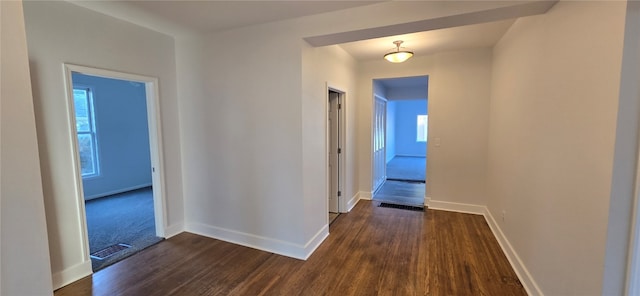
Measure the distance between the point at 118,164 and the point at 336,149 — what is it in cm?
478

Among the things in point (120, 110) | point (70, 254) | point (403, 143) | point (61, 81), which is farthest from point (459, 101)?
point (403, 143)

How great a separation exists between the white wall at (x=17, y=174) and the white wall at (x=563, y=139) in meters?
2.94

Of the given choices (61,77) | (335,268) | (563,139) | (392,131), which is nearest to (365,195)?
(335,268)

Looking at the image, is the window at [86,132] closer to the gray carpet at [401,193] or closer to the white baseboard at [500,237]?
the gray carpet at [401,193]

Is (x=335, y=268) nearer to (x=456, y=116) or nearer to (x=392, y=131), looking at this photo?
(x=456, y=116)

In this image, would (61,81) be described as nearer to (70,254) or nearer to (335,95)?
(70,254)

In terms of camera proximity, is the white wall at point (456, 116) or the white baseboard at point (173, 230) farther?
the white wall at point (456, 116)

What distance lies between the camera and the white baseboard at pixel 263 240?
9.65 ft

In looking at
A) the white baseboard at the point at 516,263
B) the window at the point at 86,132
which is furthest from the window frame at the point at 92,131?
the white baseboard at the point at 516,263

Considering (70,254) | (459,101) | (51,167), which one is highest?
(459,101)

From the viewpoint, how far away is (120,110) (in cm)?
560

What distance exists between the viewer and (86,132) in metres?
5.15

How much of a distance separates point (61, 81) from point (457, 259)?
421 cm

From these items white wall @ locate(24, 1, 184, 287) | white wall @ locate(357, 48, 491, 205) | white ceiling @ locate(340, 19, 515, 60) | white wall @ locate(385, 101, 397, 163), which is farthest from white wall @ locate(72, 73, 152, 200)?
white wall @ locate(385, 101, 397, 163)
